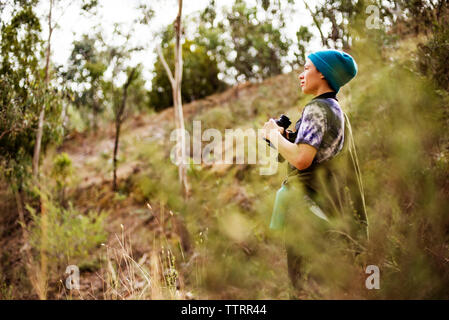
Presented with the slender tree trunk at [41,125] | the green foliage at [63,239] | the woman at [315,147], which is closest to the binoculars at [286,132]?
the woman at [315,147]

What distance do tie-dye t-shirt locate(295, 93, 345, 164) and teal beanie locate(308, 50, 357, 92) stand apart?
104 millimetres

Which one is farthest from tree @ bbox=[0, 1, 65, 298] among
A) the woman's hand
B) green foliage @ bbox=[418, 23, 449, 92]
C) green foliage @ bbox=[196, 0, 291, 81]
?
green foliage @ bbox=[196, 0, 291, 81]

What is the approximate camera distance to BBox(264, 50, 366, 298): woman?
1.40m

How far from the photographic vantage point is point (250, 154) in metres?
5.73

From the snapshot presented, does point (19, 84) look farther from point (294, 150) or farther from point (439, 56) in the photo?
point (439, 56)

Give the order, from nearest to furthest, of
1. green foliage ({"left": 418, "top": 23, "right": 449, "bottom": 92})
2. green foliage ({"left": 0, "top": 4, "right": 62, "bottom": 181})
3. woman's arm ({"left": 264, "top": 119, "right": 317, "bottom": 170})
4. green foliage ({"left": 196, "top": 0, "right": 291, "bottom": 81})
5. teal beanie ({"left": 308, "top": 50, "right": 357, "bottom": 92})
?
woman's arm ({"left": 264, "top": 119, "right": 317, "bottom": 170}) < teal beanie ({"left": 308, "top": 50, "right": 357, "bottom": 92}) < green foliage ({"left": 418, "top": 23, "right": 449, "bottom": 92}) < green foliage ({"left": 0, "top": 4, "right": 62, "bottom": 181}) < green foliage ({"left": 196, "top": 0, "right": 291, "bottom": 81})

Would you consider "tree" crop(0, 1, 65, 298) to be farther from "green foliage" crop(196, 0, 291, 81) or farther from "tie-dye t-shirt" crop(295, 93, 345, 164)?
"green foliage" crop(196, 0, 291, 81)

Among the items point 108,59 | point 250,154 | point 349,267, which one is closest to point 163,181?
point 250,154

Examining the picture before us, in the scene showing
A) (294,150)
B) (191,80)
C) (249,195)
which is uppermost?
(191,80)

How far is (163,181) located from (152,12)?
116 inches

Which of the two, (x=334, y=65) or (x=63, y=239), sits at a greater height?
(x=334, y=65)

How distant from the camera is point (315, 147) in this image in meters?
1.37

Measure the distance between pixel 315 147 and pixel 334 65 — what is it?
Answer: 1.31ft

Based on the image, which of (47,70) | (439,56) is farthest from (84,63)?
(439,56)
